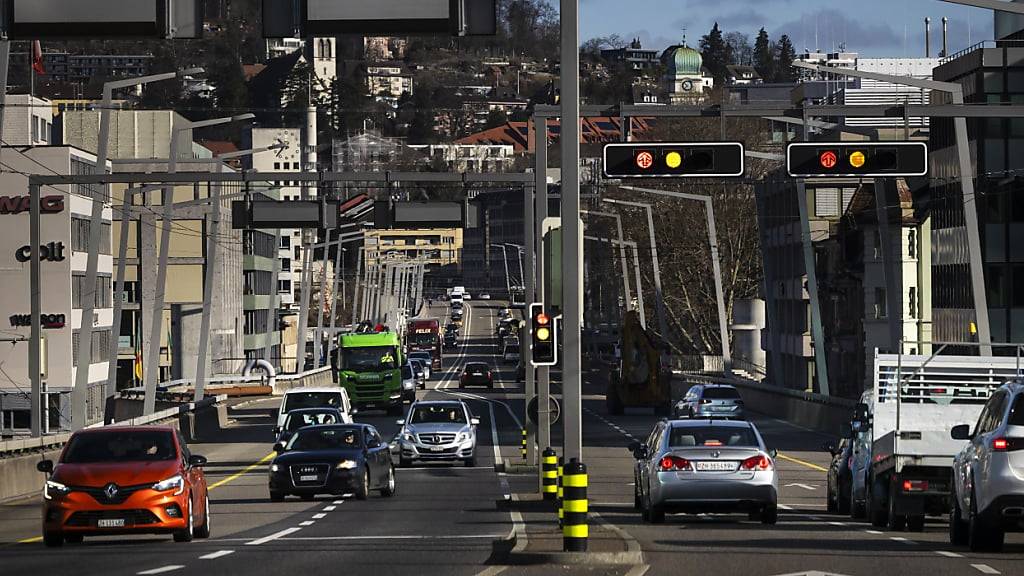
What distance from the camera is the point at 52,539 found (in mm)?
24219

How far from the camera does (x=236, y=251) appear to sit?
146m

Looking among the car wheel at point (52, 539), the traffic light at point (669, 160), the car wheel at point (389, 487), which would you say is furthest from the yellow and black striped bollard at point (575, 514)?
the car wheel at point (389, 487)

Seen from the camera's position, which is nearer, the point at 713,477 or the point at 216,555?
the point at 216,555

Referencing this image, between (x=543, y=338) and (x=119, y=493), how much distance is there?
18.2ft

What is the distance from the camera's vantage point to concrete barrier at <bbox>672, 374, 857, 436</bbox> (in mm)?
60625

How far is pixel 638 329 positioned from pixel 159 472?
157ft

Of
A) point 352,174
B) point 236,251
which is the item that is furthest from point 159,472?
point 236,251

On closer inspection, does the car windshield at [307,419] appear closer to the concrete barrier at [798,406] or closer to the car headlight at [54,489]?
the concrete barrier at [798,406]

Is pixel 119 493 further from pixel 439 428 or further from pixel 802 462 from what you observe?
pixel 802 462

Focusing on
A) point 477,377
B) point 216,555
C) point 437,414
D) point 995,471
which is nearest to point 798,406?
point 437,414

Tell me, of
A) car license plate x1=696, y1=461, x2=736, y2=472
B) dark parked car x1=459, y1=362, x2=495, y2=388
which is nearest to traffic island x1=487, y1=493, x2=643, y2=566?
car license plate x1=696, y1=461, x2=736, y2=472

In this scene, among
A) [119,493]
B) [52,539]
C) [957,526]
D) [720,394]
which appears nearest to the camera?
[957,526]

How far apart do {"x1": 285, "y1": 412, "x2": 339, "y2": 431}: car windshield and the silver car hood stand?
2.04 meters

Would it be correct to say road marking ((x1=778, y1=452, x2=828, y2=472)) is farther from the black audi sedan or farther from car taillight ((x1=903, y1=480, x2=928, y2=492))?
car taillight ((x1=903, y1=480, x2=928, y2=492))
